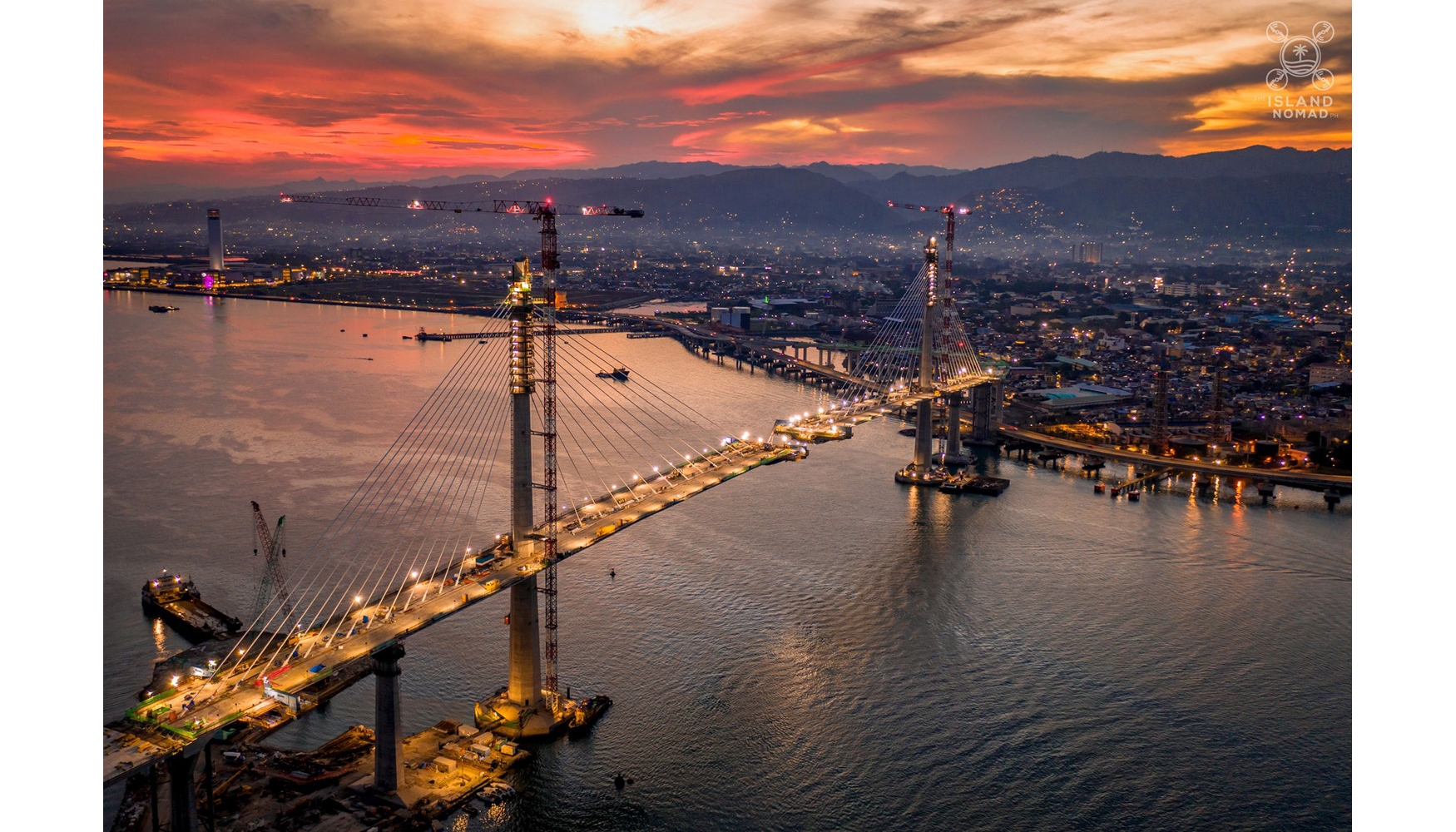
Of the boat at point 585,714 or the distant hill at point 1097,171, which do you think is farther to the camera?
the distant hill at point 1097,171

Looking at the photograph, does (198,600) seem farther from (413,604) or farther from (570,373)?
(570,373)

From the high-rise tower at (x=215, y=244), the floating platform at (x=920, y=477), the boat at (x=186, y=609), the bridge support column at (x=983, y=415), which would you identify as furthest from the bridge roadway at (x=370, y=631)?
the high-rise tower at (x=215, y=244)

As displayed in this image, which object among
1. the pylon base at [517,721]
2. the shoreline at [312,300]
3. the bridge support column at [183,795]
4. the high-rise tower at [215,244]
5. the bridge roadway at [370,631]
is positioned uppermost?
the high-rise tower at [215,244]

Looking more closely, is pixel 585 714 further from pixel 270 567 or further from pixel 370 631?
pixel 270 567

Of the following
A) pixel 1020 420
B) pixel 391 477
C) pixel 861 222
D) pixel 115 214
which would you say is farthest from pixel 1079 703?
pixel 861 222

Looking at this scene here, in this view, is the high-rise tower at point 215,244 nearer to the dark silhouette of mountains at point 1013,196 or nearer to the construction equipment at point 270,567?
the dark silhouette of mountains at point 1013,196

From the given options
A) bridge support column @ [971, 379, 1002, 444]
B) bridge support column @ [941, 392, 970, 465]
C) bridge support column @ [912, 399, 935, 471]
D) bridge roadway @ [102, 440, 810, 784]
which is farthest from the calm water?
bridge support column @ [971, 379, 1002, 444]

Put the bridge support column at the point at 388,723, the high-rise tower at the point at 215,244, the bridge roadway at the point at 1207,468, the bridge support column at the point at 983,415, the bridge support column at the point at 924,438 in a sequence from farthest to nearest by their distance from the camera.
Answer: the high-rise tower at the point at 215,244 → the bridge support column at the point at 983,415 → the bridge support column at the point at 924,438 → the bridge roadway at the point at 1207,468 → the bridge support column at the point at 388,723

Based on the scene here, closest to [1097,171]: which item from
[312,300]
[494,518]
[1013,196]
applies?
[1013,196]
